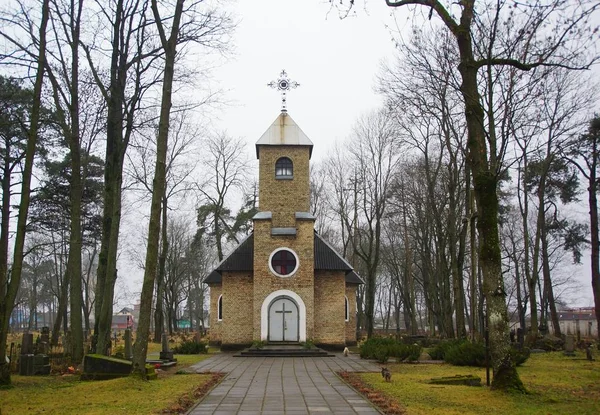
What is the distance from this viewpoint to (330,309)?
2852 cm

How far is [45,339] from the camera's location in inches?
1059

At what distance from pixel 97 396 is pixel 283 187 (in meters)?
19.4

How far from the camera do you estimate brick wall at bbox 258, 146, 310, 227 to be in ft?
95.8

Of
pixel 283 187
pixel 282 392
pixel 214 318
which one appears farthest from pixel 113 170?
pixel 214 318

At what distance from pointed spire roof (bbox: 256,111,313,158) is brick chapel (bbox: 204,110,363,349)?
0.05 meters

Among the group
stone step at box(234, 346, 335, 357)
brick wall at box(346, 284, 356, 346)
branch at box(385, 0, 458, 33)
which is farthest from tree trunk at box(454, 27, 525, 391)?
brick wall at box(346, 284, 356, 346)

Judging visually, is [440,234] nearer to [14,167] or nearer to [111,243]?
[111,243]

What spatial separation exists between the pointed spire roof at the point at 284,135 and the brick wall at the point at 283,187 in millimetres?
221

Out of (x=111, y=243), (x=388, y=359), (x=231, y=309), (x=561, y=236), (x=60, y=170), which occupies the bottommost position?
(x=388, y=359)

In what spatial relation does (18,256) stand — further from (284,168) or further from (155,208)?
(284,168)

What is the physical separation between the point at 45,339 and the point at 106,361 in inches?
570

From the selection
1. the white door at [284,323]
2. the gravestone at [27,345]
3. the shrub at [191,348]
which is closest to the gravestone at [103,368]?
the gravestone at [27,345]

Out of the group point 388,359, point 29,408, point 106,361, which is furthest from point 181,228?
point 29,408

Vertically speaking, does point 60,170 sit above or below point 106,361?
above
